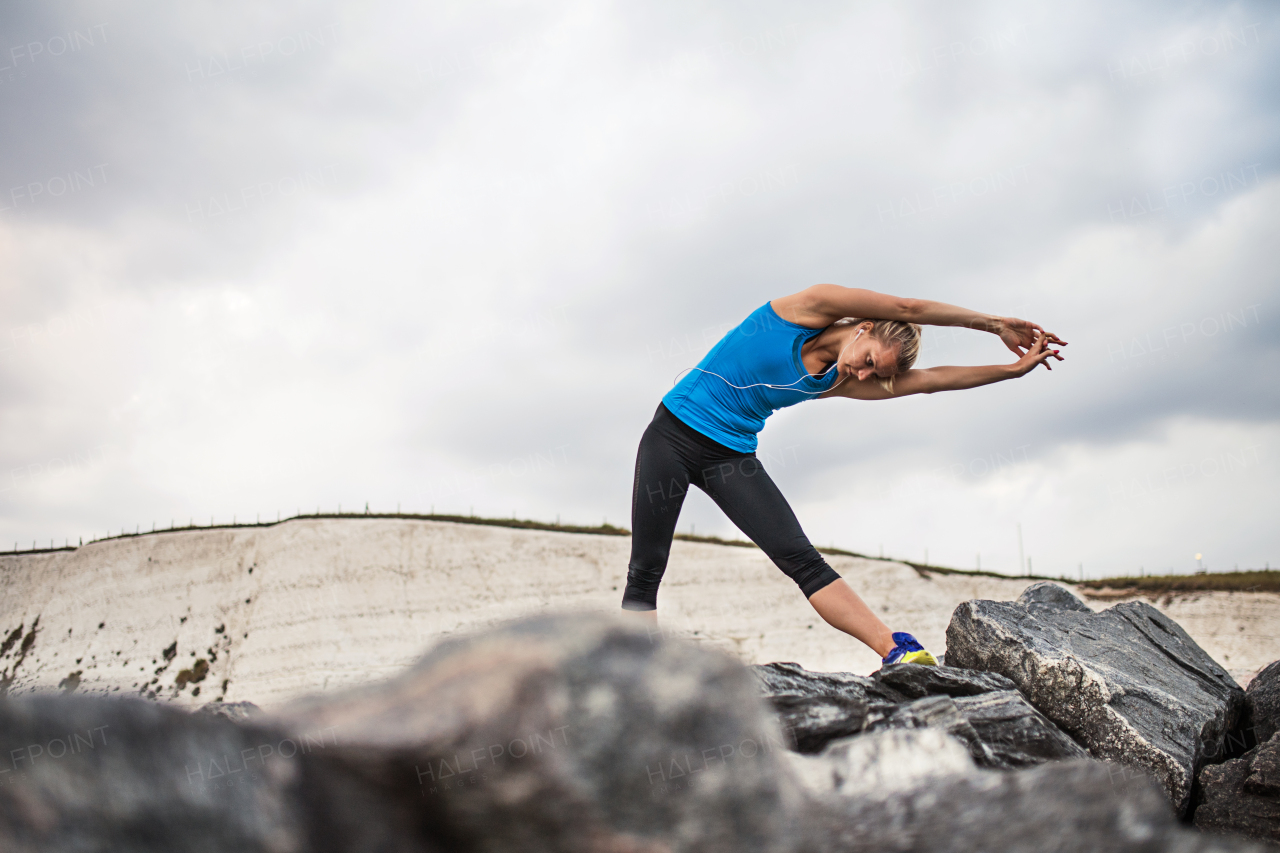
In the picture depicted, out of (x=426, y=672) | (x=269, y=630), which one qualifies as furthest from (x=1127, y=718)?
(x=269, y=630)

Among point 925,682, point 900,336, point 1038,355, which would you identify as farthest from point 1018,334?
point 925,682

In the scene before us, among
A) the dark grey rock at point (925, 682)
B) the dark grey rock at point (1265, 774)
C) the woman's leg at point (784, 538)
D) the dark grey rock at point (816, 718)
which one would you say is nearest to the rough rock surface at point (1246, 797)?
the dark grey rock at point (1265, 774)

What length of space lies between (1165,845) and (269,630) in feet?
54.5

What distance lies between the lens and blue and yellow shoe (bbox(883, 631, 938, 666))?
301 cm

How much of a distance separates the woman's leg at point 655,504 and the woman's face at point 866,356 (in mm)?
792

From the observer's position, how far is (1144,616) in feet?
14.3

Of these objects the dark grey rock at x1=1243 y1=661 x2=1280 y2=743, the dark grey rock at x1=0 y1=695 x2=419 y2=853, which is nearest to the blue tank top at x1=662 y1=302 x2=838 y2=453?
the dark grey rock at x1=0 y1=695 x2=419 y2=853

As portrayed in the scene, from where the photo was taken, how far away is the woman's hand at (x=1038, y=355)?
322 centimetres

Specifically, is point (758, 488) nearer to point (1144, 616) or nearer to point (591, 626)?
point (591, 626)

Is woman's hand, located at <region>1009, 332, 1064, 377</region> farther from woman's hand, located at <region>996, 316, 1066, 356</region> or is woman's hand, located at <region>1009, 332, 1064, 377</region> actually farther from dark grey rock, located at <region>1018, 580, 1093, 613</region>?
dark grey rock, located at <region>1018, 580, 1093, 613</region>

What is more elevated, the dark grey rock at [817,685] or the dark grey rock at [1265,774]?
the dark grey rock at [817,685]

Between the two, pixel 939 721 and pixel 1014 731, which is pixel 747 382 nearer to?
pixel 939 721

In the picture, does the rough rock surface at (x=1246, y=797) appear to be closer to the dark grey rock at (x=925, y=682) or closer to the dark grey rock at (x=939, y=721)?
the dark grey rock at (x=925, y=682)

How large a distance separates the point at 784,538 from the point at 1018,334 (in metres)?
1.40
